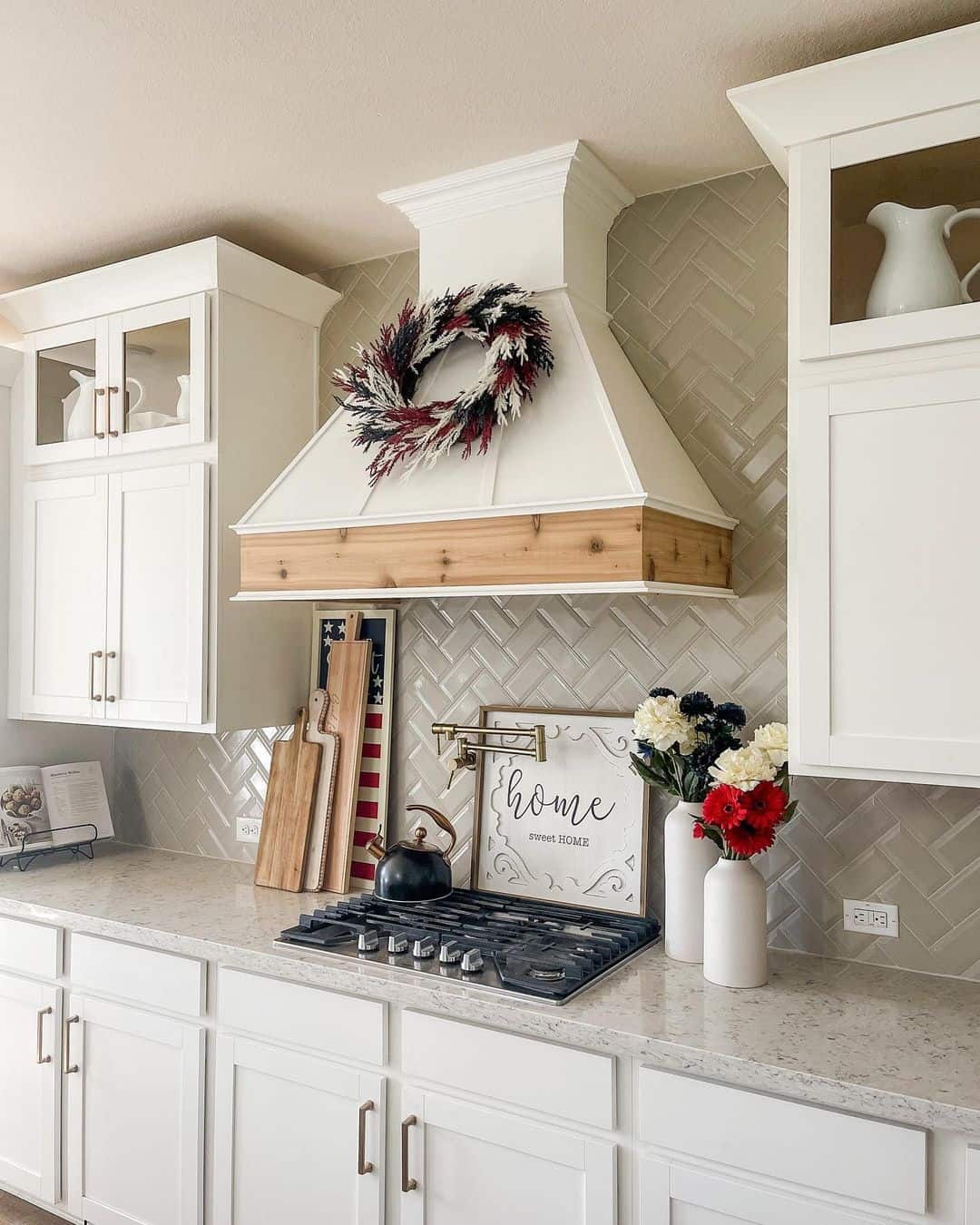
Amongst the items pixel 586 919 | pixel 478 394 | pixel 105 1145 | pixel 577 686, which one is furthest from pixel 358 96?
pixel 105 1145

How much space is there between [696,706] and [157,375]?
5.63 feet

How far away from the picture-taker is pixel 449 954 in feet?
6.83

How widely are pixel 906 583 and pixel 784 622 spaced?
1.70 feet

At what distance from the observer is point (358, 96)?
204 cm

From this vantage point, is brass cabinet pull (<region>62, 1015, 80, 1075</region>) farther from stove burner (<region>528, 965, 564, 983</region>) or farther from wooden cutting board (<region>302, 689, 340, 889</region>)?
stove burner (<region>528, 965, 564, 983</region>)

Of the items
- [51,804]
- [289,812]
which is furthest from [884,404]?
[51,804]

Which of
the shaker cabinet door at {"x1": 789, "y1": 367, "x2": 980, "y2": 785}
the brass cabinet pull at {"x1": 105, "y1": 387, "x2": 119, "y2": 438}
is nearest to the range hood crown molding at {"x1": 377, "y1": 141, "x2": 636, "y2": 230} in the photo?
the shaker cabinet door at {"x1": 789, "y1": 367, "x2": 980, "y2": 785}

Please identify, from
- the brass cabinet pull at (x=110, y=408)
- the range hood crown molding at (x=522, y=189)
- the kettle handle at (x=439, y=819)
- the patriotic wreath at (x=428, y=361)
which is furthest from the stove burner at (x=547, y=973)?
the brass cabinet pull at (x=110, y=408)

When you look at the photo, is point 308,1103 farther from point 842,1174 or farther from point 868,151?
point 868,151

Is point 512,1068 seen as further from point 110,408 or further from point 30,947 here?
point 110,408

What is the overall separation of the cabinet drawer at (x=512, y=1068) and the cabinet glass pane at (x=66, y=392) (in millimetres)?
1936

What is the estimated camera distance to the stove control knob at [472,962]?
6.62 ft

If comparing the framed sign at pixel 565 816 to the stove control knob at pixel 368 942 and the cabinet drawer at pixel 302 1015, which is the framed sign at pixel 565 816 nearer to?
the stove control knob at pixel 368 942

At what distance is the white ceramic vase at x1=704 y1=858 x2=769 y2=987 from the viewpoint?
6.52ft
